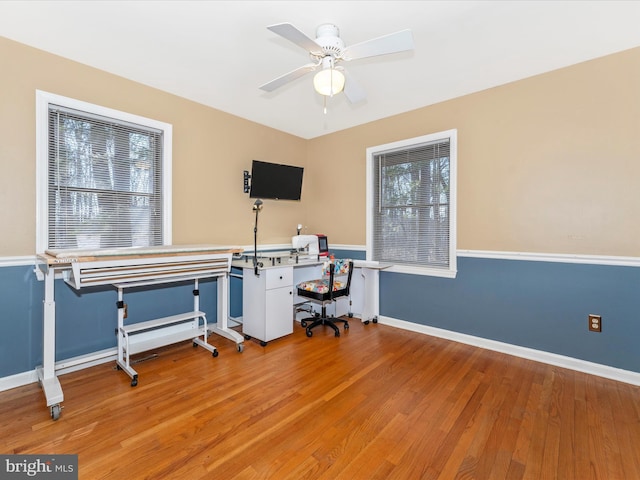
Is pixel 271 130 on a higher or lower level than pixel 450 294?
higher

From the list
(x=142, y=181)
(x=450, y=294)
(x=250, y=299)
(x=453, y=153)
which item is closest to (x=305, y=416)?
(x=250, y=299)

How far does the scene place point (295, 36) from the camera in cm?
173

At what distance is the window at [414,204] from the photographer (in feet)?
10.8

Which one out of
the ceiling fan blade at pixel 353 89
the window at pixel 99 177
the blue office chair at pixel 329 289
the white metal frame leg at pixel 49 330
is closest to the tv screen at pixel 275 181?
the window at pixel 99 177

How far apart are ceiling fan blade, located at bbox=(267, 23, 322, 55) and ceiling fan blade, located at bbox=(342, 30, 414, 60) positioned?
223 millimetres

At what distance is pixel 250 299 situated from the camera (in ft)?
10.4

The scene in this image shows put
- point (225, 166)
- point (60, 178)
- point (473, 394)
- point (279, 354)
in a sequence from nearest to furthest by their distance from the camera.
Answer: point (473, 394) < point (60, 178) < point (279, 354) < point (225, 166)

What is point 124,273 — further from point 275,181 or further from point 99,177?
point 275,181

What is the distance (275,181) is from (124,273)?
89.2 inches

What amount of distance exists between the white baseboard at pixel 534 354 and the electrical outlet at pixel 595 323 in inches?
11.4

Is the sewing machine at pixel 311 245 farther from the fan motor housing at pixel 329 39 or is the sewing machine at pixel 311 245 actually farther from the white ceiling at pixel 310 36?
the fan motor housing at pixel 329 39

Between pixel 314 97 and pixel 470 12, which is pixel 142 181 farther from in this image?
pixel 470 12

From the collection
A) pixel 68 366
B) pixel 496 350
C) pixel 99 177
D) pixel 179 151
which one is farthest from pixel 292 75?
pixel 496 350

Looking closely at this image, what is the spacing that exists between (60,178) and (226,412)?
2359mm
